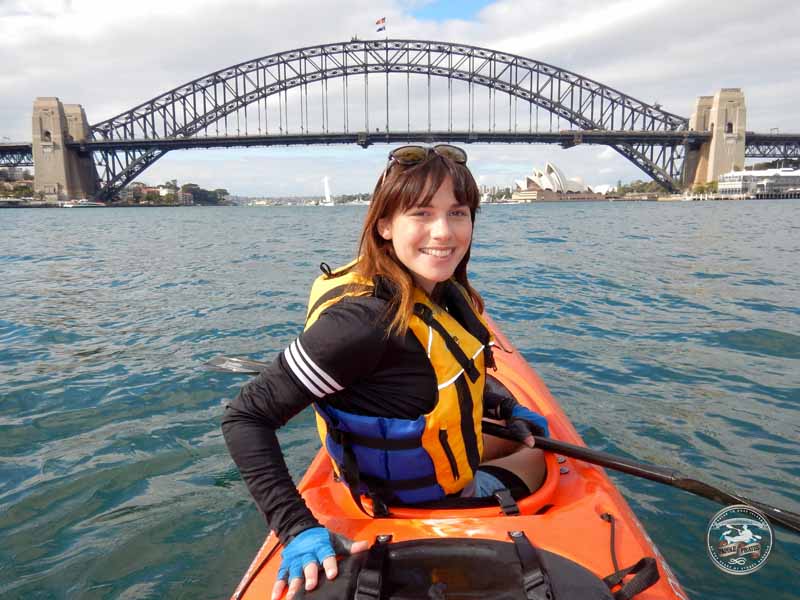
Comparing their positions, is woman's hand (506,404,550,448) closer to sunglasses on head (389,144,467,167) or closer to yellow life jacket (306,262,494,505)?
yellow life jacket (306,262,494,505)

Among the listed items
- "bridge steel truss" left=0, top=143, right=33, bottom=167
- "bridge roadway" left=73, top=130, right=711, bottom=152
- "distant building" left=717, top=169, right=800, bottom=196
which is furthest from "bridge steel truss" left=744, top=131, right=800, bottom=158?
"bridge steel truss" left=0, top=143, right=33, bottom=167

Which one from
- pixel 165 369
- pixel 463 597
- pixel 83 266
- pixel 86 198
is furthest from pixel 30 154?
pixel 463 597

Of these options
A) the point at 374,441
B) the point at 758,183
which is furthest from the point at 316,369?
the point at 758,183

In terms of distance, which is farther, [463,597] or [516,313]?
[516,313]

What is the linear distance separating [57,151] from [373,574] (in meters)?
76.5

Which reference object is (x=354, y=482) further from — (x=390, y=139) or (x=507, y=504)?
(x=390, y=139)

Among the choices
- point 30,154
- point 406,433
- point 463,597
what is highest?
point 30,154

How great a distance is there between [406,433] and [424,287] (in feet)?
1.56

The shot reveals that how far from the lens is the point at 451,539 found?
157 cm

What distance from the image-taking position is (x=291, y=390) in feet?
4.82

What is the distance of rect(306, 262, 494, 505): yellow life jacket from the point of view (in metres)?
1.65

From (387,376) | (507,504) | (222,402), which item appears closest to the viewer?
(387,376)

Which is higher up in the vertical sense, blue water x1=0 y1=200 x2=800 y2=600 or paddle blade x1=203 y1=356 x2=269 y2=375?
paddle blade x1=203 y1=356 x2=269 y2=375

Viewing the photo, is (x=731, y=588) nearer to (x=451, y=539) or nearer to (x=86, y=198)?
(x=451, y=539)
